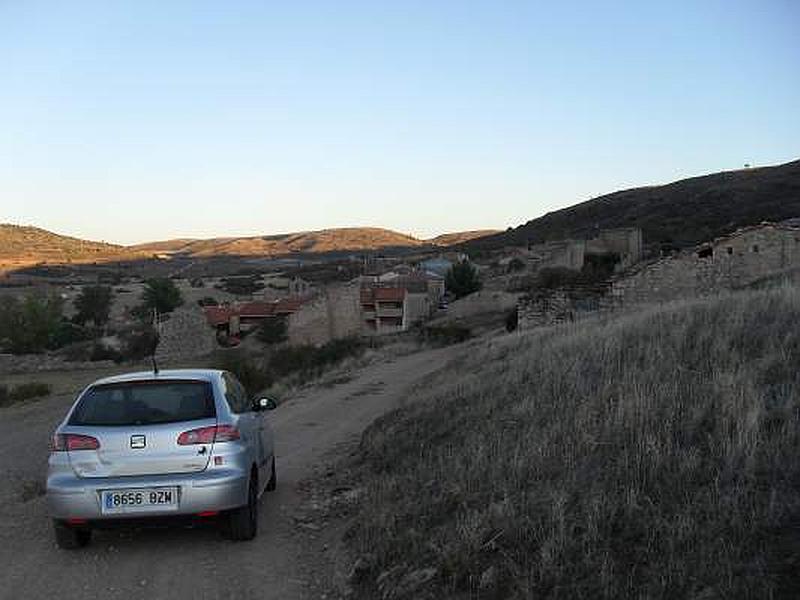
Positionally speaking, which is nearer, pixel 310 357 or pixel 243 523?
pixel 243 523

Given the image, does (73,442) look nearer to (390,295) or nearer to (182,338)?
(182,338)

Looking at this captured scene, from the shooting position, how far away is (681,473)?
17.5 ft

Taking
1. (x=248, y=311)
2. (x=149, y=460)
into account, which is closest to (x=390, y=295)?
(x=248, y=311)

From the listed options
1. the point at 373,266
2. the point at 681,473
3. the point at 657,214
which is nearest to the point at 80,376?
the point at 681,473

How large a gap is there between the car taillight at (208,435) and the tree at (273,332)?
126 feet

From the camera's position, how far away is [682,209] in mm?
101625

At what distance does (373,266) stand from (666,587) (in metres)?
101

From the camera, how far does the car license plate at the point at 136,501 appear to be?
6.56 meters

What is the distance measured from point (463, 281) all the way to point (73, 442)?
61647mm

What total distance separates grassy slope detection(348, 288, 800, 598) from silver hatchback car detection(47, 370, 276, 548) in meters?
1.19

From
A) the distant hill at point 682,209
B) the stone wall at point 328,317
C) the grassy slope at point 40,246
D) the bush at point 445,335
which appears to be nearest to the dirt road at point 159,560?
the bush at point 445,335

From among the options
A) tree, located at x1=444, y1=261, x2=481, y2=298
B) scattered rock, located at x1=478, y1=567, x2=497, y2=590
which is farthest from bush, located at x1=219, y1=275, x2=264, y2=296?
scattered rock, located at x1=478, y1=567, x2=497, y2=590

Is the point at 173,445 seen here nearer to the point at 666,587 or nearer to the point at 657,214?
the point at 666,587

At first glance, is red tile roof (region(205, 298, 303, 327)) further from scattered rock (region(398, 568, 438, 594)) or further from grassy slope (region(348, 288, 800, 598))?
scattered rock (region(398, 568, 438, 594))
